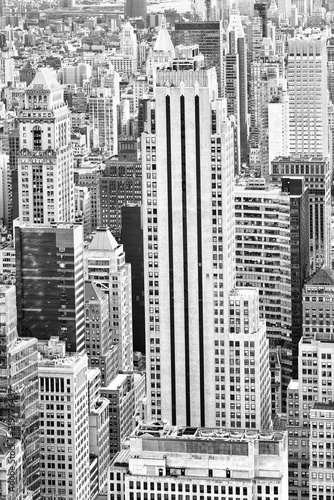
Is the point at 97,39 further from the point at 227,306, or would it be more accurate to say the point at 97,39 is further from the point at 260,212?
the point at 227,306

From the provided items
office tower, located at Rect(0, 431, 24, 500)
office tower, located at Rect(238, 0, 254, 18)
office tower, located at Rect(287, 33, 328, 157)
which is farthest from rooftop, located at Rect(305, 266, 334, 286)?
office tower, located at Rect(238, 0, 254, 18)

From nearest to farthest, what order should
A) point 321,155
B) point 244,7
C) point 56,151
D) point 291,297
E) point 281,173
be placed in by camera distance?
point 291,297
point 56,151
point 281,173
point 321,155
point 244,7

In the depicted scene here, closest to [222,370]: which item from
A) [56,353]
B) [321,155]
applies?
[56,353]

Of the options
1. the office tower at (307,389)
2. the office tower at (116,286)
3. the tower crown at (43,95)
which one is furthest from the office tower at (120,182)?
the office tower at (307,389)

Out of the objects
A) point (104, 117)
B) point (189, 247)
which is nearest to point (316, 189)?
point (189, 247)

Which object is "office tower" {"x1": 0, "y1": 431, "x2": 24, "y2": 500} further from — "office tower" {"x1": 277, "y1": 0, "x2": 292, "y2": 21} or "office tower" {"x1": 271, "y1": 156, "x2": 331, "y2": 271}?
"office tower" {"x1": 277, "y1": 0, "x2": 292, "y2": 21}
